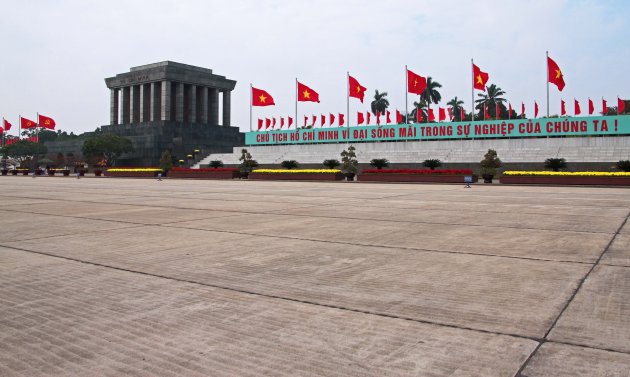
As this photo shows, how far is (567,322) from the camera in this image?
13.7 ft

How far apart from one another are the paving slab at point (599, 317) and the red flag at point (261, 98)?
5639cm

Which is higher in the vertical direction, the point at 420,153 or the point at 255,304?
the point at 420,153

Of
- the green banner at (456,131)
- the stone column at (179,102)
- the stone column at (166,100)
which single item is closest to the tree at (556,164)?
the green banner at (456,131)

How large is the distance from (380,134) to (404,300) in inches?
2272

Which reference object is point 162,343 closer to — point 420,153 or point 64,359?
point 64,359

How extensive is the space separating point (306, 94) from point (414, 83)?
41.6 feet

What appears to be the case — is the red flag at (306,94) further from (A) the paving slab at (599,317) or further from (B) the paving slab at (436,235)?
(A) the paving slab at (599,317)

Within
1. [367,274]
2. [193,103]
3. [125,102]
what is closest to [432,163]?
[367,274]

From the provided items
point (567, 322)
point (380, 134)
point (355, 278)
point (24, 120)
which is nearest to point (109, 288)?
point (355, 278)

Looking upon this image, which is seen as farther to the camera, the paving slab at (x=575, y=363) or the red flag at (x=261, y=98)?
the red flag at (x=261, y=98)

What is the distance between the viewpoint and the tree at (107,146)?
76938 mm

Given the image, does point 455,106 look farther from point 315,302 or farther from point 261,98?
point 315,302

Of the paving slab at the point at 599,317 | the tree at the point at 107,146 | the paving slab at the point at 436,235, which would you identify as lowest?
the paving slab at the point at 599,317

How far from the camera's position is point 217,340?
12.6ft
